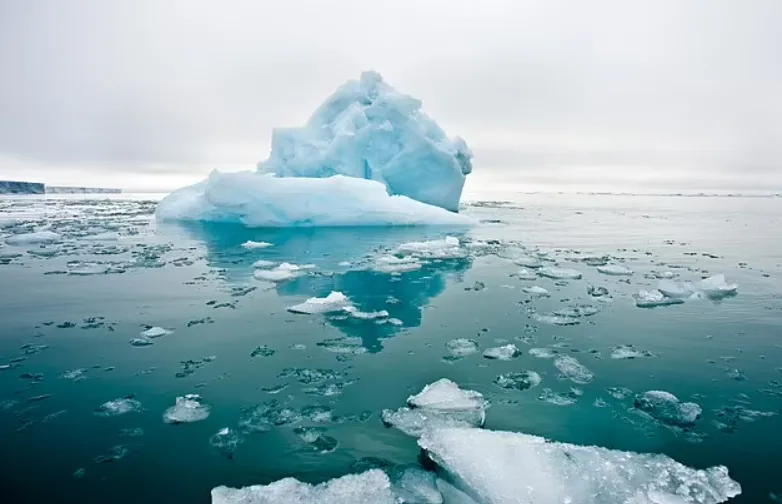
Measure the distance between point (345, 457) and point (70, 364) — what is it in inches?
114

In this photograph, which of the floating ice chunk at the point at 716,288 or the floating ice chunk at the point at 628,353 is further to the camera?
the floating ice chunk at the point at 716,288

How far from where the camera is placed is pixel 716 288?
22.1 feet

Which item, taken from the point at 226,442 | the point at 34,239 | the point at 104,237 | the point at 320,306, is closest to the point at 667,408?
the point at 226,442

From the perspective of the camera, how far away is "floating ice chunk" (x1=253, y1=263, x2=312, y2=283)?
7.86 m

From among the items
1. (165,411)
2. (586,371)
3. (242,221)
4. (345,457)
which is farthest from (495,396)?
(242,221)

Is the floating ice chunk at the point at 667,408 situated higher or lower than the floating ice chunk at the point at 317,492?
higher

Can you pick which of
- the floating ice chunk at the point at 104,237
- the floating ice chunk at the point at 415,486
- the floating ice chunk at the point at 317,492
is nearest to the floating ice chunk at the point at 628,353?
the floating ice chunk at the point at 415,486

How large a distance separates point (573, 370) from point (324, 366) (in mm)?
2186

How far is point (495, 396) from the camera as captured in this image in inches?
139

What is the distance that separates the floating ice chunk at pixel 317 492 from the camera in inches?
91.0

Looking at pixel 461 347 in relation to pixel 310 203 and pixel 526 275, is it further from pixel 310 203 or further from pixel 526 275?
pixel 310 203

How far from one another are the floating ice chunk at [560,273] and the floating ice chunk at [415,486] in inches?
Result: 235

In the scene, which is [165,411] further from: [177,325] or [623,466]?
[623,466]

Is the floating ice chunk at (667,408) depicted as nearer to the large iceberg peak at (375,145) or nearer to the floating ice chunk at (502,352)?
the floating ice chunk at (502,352)
